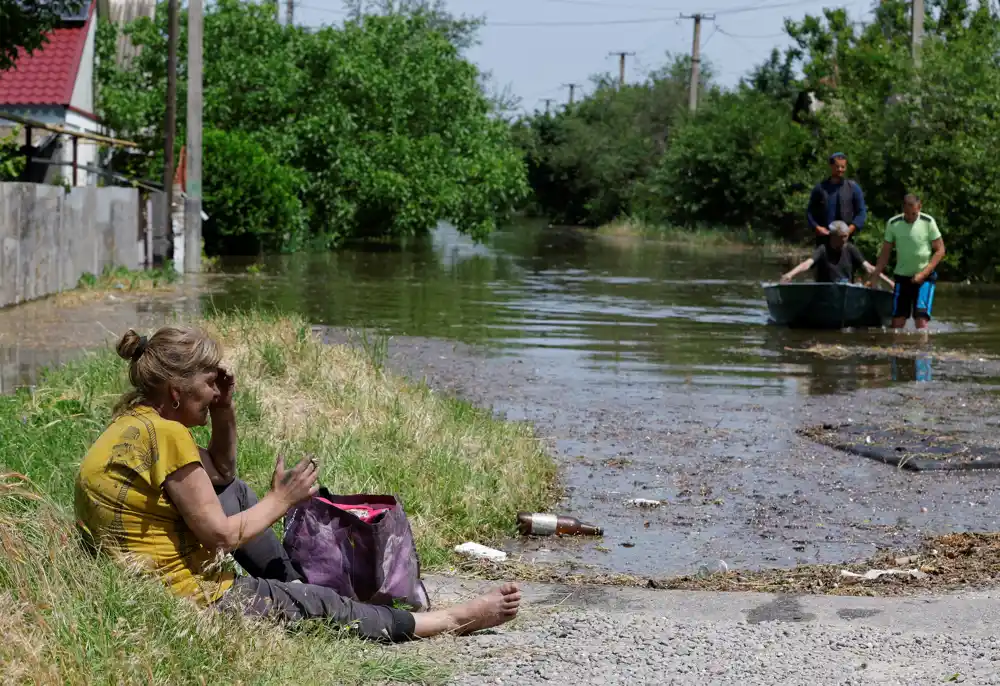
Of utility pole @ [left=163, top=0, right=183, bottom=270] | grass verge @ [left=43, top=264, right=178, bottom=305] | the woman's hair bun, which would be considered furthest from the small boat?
the woman's hair bun

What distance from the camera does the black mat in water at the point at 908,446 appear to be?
33.7 feet

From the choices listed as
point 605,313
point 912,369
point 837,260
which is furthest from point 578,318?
point 912,369

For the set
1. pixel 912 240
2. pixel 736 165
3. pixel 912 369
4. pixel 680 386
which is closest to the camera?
pixel 680 386

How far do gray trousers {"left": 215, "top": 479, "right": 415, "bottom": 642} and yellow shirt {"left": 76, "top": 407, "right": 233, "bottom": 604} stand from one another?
18 centimetres

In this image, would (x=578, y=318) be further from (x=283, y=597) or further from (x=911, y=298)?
(x=283, y=597)

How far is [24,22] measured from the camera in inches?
627

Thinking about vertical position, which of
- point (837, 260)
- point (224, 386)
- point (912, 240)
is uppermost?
point (912, 240)

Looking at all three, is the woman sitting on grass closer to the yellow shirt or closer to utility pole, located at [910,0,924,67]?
the yellow shirt

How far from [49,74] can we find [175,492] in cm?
2874

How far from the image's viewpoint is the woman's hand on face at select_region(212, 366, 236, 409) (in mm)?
5527

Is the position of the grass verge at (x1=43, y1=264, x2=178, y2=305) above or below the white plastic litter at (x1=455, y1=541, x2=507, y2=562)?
above

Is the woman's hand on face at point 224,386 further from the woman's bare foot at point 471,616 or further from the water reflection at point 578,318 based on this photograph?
the water reflection at point 578,318

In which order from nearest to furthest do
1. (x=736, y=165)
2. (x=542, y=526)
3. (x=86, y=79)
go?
1. (x=542, y=526)
2. (x=86, y=79)
3. (x=736, y=165)

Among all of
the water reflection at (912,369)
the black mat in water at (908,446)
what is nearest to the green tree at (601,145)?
the water reflection at (912,369)
